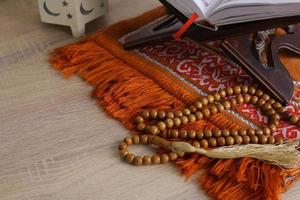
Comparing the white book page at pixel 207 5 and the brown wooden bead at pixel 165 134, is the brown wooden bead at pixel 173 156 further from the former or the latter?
the white book page at pixel 207 5

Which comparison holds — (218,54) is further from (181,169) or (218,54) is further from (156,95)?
(181,169)

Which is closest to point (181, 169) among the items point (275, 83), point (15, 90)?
point (275, 83)

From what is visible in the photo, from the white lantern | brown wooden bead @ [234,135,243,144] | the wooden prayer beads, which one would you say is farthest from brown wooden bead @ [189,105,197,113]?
the white lantern

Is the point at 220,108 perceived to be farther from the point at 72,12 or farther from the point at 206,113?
the point at 72,12

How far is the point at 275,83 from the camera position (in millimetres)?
1004

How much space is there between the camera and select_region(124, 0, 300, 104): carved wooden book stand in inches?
37.1

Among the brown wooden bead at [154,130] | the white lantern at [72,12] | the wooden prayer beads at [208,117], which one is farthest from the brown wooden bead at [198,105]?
the white lantern at [72,12]

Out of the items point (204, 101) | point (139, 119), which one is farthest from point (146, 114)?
point (204, 101)

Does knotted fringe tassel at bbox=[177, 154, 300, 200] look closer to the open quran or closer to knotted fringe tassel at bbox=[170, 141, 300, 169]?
knotted fringe tassel at bbox=[170, 141, 300, 169]

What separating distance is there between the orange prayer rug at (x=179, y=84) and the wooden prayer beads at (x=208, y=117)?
0.05 feet

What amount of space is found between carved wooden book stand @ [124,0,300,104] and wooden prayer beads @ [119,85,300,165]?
3cm

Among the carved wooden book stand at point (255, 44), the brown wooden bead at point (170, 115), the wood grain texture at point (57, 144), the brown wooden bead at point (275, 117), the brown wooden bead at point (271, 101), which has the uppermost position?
the carved wooden book stand at point (255, 44)

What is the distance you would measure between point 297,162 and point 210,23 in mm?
308

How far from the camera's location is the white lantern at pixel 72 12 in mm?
1141
